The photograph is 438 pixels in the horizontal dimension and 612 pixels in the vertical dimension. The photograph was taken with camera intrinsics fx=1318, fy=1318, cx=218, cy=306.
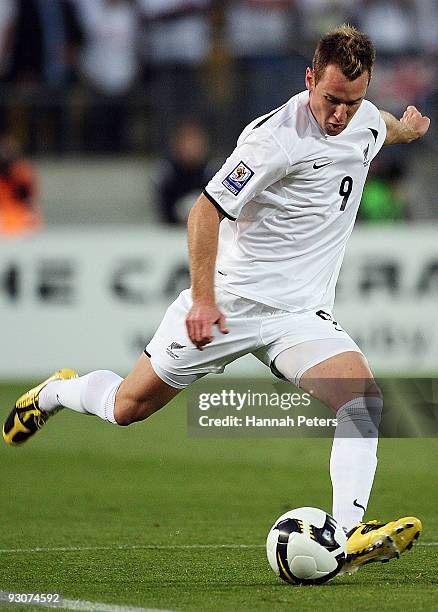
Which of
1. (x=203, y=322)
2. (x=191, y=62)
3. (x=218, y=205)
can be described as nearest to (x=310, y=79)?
(x=218, y=205)

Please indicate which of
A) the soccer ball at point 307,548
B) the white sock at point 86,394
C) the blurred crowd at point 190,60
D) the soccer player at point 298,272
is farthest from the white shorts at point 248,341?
the blurred crowd at point 190,60

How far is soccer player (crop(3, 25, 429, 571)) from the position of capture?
5395 mm

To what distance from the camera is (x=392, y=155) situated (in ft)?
55.2

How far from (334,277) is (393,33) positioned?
11278mm

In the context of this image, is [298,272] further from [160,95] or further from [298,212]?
[160,95]

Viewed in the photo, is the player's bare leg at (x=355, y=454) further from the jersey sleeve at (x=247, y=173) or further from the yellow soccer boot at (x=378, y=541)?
the jersey sleeve at (x=247, y=173)

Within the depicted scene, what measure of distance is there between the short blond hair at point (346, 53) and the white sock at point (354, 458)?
1.35 metres

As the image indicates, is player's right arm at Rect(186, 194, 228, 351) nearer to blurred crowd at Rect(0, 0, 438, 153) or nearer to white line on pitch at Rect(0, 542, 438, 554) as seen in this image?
white line on pitch at Rect(0, 542, 438, 554)

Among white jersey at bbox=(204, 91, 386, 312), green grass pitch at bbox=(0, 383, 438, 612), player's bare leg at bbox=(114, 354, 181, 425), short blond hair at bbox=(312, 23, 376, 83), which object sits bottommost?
green grass pitch at bbox=(0, 383, 438, 612)

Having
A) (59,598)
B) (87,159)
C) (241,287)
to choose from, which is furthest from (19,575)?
(87,159)

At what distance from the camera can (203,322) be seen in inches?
210

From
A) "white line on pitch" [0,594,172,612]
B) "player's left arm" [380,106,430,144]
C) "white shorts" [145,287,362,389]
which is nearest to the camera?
"white line on pitch" [0,594,172,612]

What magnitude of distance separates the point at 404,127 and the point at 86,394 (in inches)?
79.1

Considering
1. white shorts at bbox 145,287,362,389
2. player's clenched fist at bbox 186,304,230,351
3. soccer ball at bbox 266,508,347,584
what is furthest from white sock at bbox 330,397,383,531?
A: player's clenched fist at bbox 186,304,230,351
